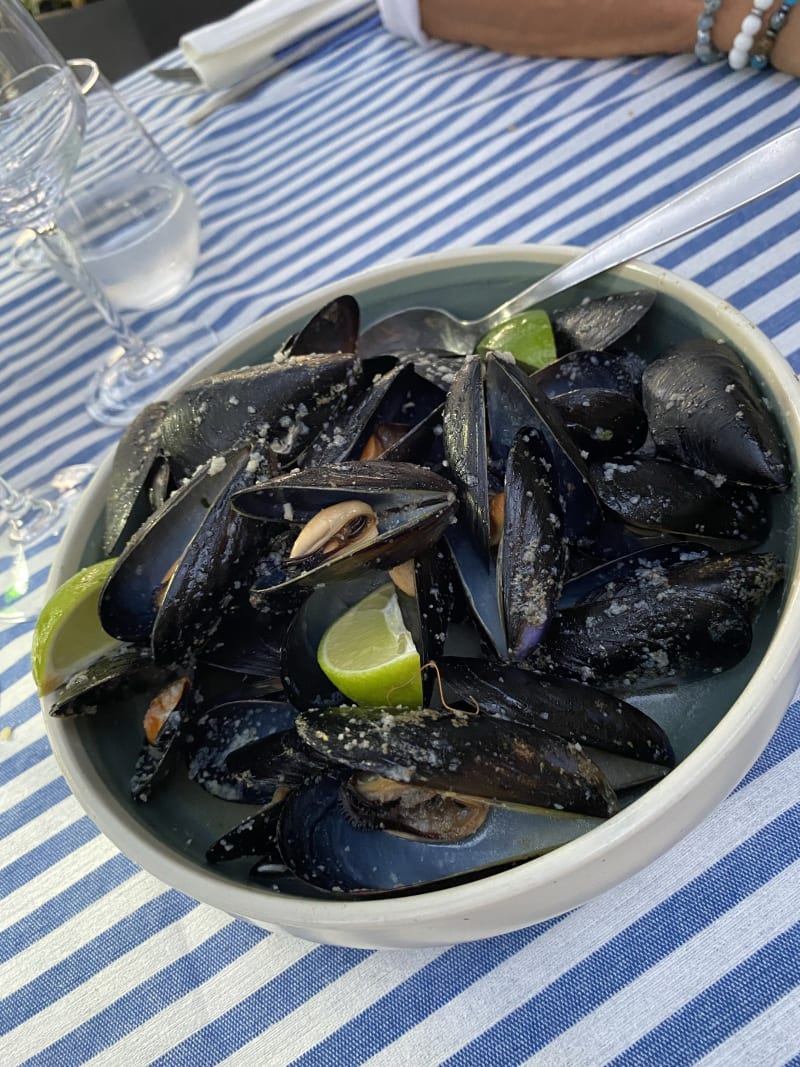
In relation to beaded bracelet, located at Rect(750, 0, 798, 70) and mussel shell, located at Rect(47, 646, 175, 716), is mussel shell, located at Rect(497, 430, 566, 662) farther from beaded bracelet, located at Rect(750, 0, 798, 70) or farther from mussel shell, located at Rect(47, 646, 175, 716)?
beaded bracelet, located at Rect(750, 0, 798, 70)

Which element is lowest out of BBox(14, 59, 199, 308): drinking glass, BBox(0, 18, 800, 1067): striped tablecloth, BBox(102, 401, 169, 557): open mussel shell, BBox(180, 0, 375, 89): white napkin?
BBox(0, 18, 800, 1067): striped tablecloth

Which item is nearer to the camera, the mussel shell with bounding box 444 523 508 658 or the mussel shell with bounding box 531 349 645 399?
the mussel shell with bounding box 444 523 508 658

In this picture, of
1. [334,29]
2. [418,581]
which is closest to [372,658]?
[418,581]

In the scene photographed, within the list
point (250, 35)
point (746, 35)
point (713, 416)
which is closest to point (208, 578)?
point (713, 416)

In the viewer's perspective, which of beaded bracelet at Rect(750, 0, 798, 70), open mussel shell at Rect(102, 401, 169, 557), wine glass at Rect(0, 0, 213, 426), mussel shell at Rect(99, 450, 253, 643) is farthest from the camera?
beaded bracelet at Rect(750, 0, 798, 70)

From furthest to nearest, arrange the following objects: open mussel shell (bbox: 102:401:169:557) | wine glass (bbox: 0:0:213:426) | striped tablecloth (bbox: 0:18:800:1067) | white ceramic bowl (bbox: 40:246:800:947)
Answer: wine glass (bbox: 0:0:213:426) → open mussel shell (bbox: 102:401:169:557) → striped tablecloth (bbox: 0:18:800:1067) → white ceramic bowl (bbox: 40:246:800:947)

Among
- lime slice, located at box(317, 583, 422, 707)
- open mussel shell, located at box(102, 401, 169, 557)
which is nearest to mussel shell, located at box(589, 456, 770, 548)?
lime slice, located at box(317, 583, 422, 707)

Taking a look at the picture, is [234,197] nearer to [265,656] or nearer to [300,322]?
[300,322]
